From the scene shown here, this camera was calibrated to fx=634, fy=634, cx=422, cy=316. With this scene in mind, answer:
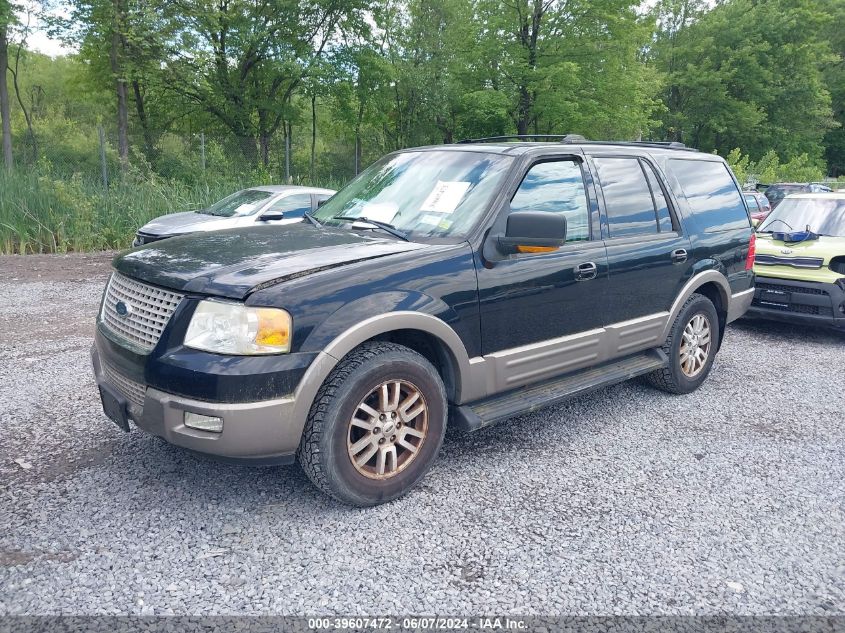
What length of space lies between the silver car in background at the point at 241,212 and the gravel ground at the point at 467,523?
6.10 meters

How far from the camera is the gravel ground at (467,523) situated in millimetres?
2631

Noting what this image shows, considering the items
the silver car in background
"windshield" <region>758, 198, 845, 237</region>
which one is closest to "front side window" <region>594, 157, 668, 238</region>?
"windshield" <region>758, 198, 845, 237</region>

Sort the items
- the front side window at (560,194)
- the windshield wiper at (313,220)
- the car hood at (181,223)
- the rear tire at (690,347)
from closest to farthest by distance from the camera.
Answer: the front side window at (560,194) → the windshield wiper at (313,220) → the rear tire at (690,347) → the car hood at (181,223)

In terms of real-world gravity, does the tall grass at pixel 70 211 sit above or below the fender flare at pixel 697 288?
Answer: above

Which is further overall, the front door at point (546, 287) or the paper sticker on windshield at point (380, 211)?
the paper sticker on windshield at point (380, 211)

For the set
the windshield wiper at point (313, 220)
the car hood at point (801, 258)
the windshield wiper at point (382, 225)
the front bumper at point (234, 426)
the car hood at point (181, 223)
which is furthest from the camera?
the car hood at point (181, 223)

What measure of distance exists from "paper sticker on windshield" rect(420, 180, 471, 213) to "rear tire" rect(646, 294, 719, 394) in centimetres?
215

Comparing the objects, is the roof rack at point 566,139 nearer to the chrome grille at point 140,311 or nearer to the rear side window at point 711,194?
the rear side window at point 711,194

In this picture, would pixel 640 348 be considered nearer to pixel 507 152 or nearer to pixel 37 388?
pixel 507 152

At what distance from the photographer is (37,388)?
4887 mm

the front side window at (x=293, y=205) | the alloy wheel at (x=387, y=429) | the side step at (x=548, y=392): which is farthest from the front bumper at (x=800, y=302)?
the front side window at (x=293, y=205)

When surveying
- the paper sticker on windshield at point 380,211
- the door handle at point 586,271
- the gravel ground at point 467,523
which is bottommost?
the gravel ground at point 467,523

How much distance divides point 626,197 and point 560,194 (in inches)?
27.1

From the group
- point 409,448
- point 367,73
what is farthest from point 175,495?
point 367,73
